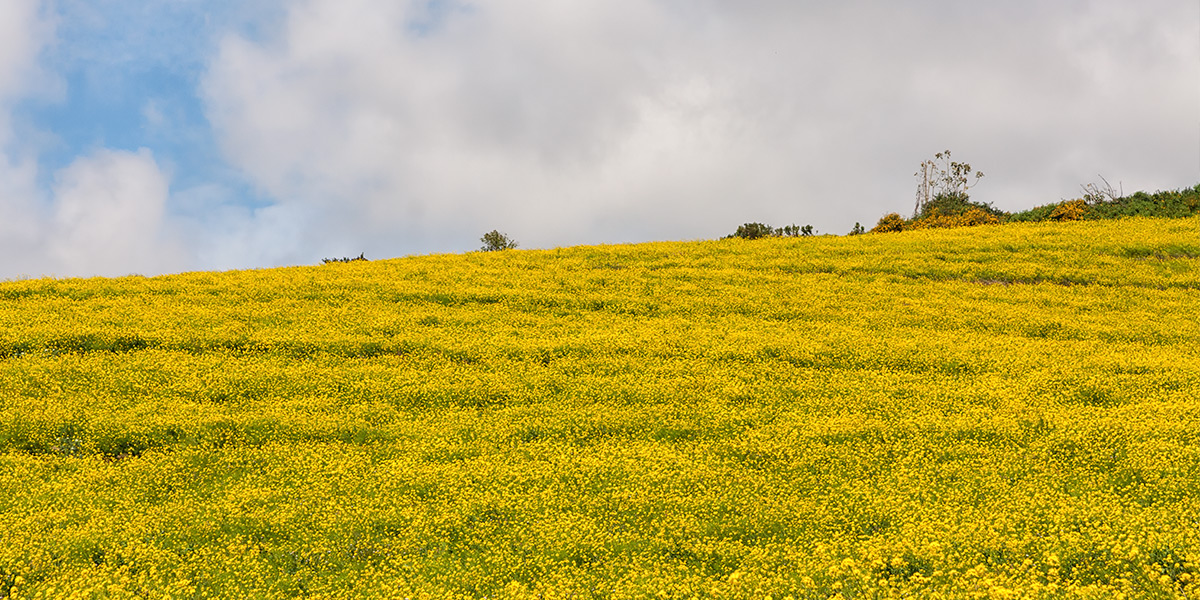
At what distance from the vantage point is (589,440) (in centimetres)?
1923

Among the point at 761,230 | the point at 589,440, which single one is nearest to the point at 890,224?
the point at 761,230

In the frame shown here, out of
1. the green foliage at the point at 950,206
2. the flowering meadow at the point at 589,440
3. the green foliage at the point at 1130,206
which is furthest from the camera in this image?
the green foliage at the point at 950,206

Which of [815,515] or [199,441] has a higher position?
[199,441]

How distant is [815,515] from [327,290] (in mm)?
24028

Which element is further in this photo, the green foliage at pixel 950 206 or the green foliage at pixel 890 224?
the green foliage at pixel 950 206

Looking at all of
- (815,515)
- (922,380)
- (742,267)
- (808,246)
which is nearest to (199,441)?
(815,515)

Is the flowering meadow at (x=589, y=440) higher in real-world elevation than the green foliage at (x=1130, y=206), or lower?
lower

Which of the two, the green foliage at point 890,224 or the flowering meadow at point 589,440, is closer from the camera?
the flowering meadow at point 589,440

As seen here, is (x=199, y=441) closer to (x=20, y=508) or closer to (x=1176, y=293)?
(x=20, y=508)

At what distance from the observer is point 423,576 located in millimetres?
13062

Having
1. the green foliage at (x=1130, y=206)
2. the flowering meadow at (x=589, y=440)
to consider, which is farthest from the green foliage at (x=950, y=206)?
the flowering meadow at (x=589, y=440)

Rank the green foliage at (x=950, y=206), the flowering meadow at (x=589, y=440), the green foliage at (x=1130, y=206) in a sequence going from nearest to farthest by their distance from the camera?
the flowering meadow at (x=589, y=440) < the green foliage at (x=1130, y=206) < the green foliage at (x=950, y=206)

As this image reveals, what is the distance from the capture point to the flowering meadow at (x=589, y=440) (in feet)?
43.7

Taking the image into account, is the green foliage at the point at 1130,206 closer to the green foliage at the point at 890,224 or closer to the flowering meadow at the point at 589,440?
the green foliage at the point at 890,224
